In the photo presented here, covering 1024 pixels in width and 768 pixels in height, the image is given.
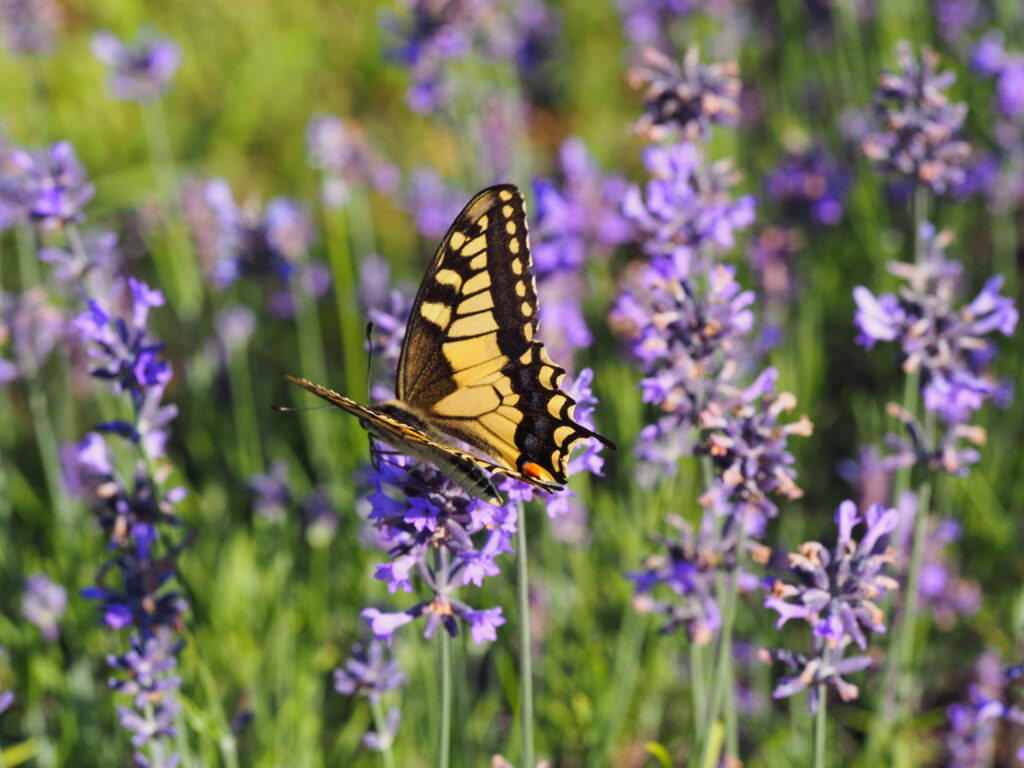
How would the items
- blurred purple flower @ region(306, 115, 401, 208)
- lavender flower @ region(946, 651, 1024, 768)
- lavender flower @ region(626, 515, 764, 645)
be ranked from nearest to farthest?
lavender flower @ region(626, 515, 764, 645) < lavender flower @ region(946, 651, 1024, 768) < blurred purple flower @ region(306, 115, 401, 208)

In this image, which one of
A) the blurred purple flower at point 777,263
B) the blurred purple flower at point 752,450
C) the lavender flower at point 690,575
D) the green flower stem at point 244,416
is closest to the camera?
the blurred purple flower at point 752,450

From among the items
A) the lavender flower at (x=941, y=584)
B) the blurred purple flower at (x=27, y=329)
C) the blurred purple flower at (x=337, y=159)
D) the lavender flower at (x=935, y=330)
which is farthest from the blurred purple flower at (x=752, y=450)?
the blurred purple flower at (x=337, y=159)

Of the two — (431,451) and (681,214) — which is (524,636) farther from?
(681,214)

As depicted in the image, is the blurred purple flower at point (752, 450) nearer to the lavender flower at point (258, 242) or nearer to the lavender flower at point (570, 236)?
the lavender flower at point (570, 236)

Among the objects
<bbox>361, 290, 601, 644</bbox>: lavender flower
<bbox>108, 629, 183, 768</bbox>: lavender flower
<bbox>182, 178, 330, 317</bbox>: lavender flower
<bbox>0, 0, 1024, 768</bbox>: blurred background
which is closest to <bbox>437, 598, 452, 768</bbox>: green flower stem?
<bbox>361, 290, 601, 644</bbox>: lavender flower

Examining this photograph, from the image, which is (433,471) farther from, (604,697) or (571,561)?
(571,561)

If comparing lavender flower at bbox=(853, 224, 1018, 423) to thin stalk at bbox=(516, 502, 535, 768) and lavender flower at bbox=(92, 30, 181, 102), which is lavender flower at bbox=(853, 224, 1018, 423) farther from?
lavender flower at bbox=(92, 30, 181, 102)

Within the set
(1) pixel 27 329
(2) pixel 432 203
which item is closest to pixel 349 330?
(2) pixel 432 203
